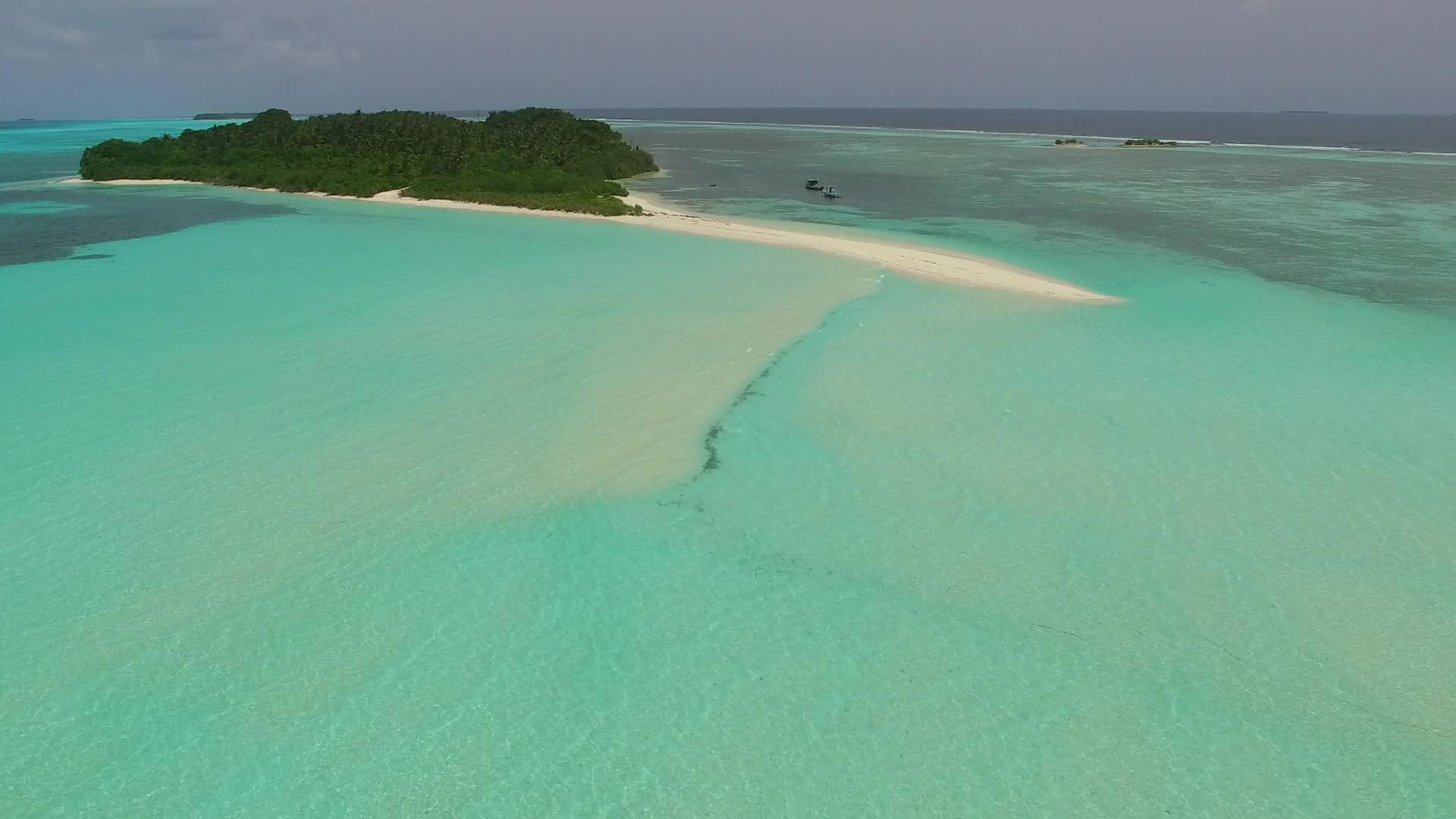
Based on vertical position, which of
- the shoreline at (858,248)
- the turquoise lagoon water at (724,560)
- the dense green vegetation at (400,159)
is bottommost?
the turquoise lagoon water at (724,560)

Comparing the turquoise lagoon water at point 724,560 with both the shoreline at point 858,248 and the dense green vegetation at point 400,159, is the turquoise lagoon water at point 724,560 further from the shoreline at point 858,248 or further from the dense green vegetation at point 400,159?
the dense green vegetation at point 400,159

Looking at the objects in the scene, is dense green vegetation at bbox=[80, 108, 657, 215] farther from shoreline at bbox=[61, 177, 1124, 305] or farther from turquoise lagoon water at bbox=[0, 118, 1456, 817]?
turquoise lagoon water at bbox=[0, 118, 1456, 817]

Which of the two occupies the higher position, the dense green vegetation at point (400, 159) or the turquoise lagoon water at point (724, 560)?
the dense green vegetation at point (400, 159)

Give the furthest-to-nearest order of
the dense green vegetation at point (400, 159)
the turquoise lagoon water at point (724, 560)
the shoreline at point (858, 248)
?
the dense green vegetation at point (400, 159)
the shoreline at point (858, 248)
the turquoise lagoon water at point (724, 560)

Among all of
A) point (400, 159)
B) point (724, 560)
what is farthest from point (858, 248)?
point (400, 159)

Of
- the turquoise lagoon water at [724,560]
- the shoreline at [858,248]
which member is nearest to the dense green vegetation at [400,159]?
A: the shoreline at [858,248]

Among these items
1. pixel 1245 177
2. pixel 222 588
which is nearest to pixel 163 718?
pixel 222 588

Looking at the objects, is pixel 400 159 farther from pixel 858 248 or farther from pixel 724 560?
pixel 724 560

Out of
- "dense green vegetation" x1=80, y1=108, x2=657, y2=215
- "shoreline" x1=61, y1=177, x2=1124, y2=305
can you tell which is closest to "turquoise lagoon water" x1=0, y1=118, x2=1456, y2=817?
"shoreline" x1=61, y1=177, x2=1124, y2=305
